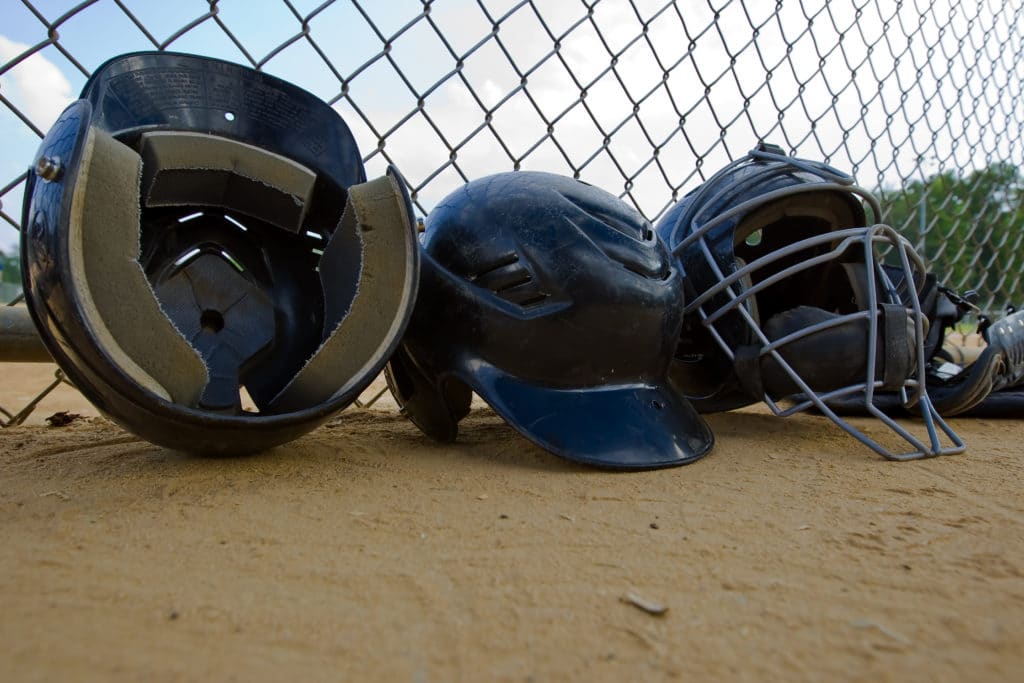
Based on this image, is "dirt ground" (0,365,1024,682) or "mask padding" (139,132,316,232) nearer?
"dirt ground" (0,365,1024,682)

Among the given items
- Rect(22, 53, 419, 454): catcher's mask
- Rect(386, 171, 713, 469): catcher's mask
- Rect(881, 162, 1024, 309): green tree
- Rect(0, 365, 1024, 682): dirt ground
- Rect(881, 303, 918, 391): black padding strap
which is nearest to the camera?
Rect(0, 365, 1024, 682): dirt ground

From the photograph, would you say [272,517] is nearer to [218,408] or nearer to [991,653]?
[218,408]

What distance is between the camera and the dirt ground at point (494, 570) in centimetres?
66

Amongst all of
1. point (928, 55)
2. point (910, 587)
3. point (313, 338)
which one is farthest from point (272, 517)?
point (928, 55)

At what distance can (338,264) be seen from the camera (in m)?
1.50

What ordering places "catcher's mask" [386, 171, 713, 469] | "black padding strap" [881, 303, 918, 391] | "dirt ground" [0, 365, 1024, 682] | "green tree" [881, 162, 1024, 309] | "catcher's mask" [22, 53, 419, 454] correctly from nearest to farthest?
"dirt ground" [0, 365, 1024, 682]
"catcher's mask" [22, 53, 419, 454]
"catcher's mask" [386, 171, 713, 469]
"black padding strap" [881, 303, 918, 391]
"green tree" [881, 162, 1024, 309]

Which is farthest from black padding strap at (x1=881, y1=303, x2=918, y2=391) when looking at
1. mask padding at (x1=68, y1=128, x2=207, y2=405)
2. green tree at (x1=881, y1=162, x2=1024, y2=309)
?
green tree at (x1=881, y1=162, x2=1024, y2=309)

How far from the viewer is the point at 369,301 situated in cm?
137

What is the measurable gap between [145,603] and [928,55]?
4.93 m

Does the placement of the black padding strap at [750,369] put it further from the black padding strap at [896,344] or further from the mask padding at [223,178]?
the mask padding at [223,178]

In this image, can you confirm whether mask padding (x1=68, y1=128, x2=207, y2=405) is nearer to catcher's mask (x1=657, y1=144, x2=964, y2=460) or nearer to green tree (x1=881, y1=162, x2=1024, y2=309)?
catcher's mask (x1=657, y1=144, x2=964, y2=460)

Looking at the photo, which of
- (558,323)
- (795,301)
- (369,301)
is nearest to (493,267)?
(558,323)

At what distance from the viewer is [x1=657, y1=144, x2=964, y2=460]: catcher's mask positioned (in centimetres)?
160

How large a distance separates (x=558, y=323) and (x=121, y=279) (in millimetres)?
819
